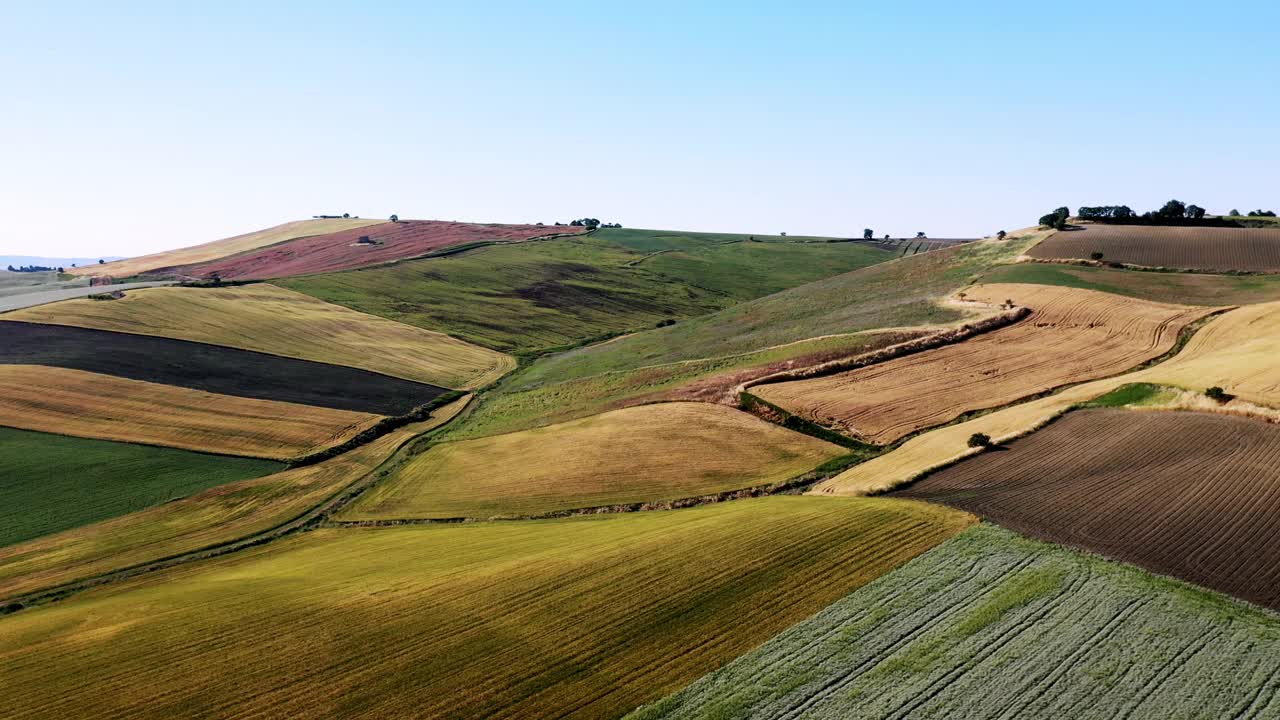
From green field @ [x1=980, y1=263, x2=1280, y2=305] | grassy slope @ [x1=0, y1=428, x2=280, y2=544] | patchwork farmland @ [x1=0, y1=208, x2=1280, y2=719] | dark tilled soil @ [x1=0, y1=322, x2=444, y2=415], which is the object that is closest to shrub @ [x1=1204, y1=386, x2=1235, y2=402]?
patchwork farmland @ [x1=0, y1=208, x2=1280, y2=719]

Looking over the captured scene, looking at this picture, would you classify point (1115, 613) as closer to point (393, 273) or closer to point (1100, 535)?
point (1100, 535)

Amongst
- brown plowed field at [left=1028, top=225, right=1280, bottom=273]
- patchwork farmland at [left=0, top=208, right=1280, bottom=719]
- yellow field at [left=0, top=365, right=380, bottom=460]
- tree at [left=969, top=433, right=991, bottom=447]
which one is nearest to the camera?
patchwork farmland at [left=0, top=208, right=1280, bottom=719]

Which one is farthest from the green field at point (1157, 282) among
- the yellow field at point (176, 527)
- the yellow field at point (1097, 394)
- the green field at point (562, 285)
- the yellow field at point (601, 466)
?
the yellow field at point (176, 527)

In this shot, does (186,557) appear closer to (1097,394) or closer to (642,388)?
(642,388)

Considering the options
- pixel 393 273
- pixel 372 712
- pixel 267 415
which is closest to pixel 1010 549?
pixel 372 712

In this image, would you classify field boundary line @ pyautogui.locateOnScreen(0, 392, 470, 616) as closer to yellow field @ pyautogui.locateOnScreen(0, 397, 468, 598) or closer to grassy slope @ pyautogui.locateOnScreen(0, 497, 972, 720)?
yellow field @ pyautogui.locateOnScreen(0, 397, 468, 598)

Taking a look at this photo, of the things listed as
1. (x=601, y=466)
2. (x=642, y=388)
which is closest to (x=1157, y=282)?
(x=642, y=388)
